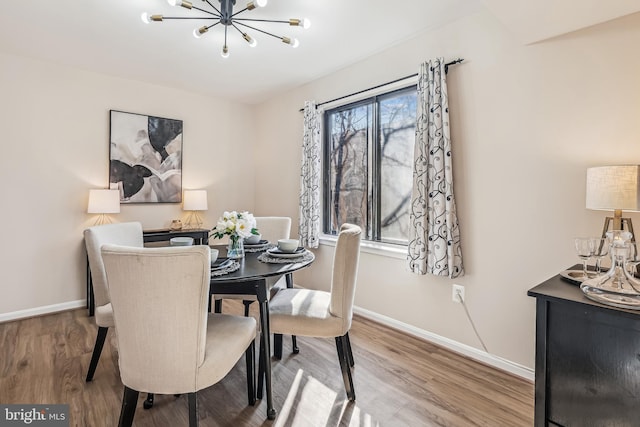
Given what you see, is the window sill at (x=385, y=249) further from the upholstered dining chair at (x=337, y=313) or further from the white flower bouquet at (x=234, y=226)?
the white flower bouquet at (x=234, y=226)

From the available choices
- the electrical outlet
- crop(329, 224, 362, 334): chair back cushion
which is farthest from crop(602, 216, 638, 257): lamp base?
crop(329, 224, 362, 334): chair back cushion

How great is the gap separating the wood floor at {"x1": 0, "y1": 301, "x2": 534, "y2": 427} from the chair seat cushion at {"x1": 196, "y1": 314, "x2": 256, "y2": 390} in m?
0.43

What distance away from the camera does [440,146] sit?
92.4 inches

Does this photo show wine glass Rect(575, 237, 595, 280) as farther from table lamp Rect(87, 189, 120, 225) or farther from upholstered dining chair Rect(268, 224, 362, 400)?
table lamp Rect(87, 189, 120, 225)

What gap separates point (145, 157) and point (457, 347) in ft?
12.0

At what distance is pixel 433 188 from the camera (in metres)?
2.38

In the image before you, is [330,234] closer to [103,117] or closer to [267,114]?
[267,114]

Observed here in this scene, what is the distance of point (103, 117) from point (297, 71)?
213 centimetres

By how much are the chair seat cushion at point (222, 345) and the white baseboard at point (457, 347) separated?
1.50 meters

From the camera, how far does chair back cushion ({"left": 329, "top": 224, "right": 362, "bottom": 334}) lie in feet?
5.77

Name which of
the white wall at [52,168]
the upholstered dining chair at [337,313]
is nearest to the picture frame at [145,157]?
the white wall at [52,168]

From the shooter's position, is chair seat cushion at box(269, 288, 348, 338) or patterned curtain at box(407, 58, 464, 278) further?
patterned curtain at box(407, 58, 464, 278)

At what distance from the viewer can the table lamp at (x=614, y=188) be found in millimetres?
1423

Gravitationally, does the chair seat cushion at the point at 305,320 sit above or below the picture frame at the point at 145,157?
below
